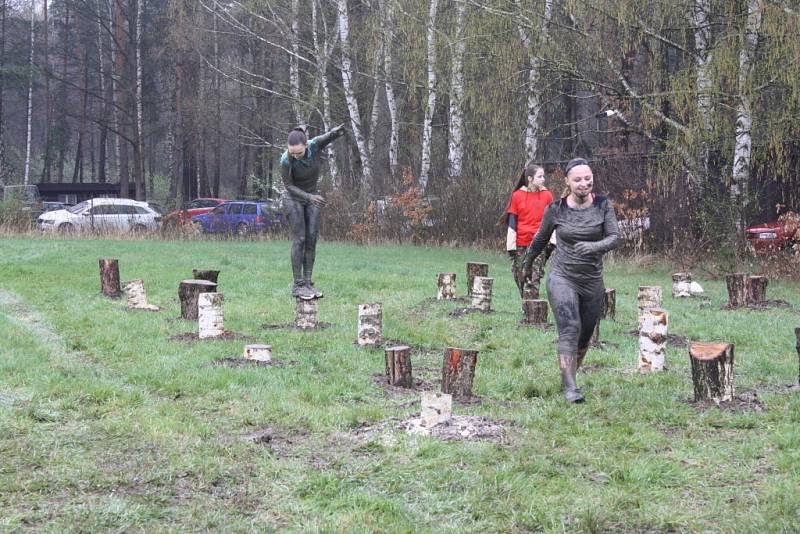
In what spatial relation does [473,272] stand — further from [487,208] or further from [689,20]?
[487,208]

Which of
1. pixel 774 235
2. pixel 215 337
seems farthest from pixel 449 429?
pixel 774 235

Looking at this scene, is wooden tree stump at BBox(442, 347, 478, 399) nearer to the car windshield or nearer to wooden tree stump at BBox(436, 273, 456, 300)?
wooden tree stump at BBox(436, 273, 456, 300)

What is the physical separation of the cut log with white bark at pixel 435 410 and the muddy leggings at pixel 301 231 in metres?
5.45

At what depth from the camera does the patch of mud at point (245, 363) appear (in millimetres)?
8961

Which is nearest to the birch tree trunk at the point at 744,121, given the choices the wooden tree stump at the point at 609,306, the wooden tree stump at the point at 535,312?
the wooden tree stump at the point at 609,306

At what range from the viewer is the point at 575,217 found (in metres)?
7.82

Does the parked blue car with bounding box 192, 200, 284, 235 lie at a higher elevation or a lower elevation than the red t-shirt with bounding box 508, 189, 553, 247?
lower

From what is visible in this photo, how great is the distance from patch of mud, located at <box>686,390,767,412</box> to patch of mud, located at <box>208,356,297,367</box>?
140 inches

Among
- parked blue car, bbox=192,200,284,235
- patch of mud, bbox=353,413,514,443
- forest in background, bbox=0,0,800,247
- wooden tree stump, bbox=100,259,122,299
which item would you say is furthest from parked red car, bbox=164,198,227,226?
patch of mud, bbox=353,413,514,443

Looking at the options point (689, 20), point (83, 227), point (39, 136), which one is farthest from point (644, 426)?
point (39, 136)

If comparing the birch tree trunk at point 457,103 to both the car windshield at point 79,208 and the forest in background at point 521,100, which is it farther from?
the car windshield at point 79,208

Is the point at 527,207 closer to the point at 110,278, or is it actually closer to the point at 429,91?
the point at 110,278

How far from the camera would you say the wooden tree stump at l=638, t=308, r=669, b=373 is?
8.81m

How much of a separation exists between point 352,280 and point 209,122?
29.5 metres
